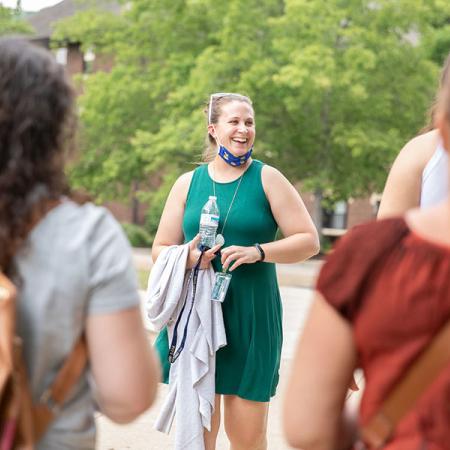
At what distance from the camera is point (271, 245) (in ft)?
15.2

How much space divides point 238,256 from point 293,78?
69.2 ft

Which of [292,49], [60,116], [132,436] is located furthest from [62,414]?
[292,49]

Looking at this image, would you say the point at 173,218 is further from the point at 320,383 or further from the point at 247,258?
the point at 320,383

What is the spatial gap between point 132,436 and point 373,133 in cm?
2139

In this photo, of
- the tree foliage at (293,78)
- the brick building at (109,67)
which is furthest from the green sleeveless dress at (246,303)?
the brick building at (109,67)

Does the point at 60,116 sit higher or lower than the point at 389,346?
higher

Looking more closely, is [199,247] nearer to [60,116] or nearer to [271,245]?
[271,245]

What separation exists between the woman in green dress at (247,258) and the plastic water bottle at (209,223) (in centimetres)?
4

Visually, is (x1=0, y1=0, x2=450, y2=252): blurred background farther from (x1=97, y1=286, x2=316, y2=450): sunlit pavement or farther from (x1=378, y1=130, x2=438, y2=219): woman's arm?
(x1=378, y1=130, x2=438, y2=219): woman's arm

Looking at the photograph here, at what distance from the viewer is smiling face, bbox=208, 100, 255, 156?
4820 mm

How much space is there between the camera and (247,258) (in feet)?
14.9

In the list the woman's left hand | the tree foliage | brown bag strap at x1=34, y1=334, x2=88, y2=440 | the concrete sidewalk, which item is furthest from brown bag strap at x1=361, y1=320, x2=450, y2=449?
the tree foliage

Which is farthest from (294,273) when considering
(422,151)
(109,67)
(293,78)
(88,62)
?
(88,62)

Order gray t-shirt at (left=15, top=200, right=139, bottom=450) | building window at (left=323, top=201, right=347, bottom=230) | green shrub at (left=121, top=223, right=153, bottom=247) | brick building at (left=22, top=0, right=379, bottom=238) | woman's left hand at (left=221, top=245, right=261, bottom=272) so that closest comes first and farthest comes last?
gray t-shirt at (left=15, top=200, right=139, bottom=450) < woman's left hand at (left=221, top=245, right=261, bottom=272) < green shrub at (left=121, top=223, right=153, bottom=247) < brick building at (left=22, top=0, right=379, bottom=238) < building window at (left=323, top=201, right=347, bottom=230)
